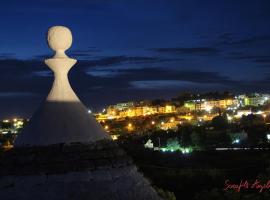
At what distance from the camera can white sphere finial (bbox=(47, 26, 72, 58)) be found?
19.7 ft

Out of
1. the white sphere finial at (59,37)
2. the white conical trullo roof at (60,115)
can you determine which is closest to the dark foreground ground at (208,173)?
the white conical trullo roof at (60,115)

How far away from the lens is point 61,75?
6.17 meters

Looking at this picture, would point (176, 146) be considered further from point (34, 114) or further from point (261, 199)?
point (34, 114)

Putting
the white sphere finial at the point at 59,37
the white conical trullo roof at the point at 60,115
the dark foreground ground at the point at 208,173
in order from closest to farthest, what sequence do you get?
the white conical trullo roof at the point at 60,115, the white sphere finial at the point at 59,37, the dark foreground ground at the point at 208,173

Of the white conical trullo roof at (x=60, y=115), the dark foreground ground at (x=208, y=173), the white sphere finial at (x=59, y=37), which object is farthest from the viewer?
the dark foreground ground at (x=208, y=173)

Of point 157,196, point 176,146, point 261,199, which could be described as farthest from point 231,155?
point 157,196

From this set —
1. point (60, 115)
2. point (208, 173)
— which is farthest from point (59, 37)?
point (208, 173)

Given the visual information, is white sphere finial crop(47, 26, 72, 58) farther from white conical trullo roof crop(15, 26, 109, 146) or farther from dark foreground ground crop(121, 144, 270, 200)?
dark foreground ground crop(121, 144, 270, 200)

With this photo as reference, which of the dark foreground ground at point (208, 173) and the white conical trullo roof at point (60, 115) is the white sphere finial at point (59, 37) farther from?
the dark foreground ground at point (208, 173)

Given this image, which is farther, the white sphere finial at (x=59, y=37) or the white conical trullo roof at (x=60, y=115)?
the white sphere finial at (x=59, y=37)

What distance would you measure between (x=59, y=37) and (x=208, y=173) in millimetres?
33568

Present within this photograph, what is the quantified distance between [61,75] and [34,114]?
543 mm

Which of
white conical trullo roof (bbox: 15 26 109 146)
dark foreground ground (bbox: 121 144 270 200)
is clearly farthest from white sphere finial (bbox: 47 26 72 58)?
dark foreground ground (bbox: 121 144 270 200)

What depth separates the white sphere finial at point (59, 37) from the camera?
600 cm
